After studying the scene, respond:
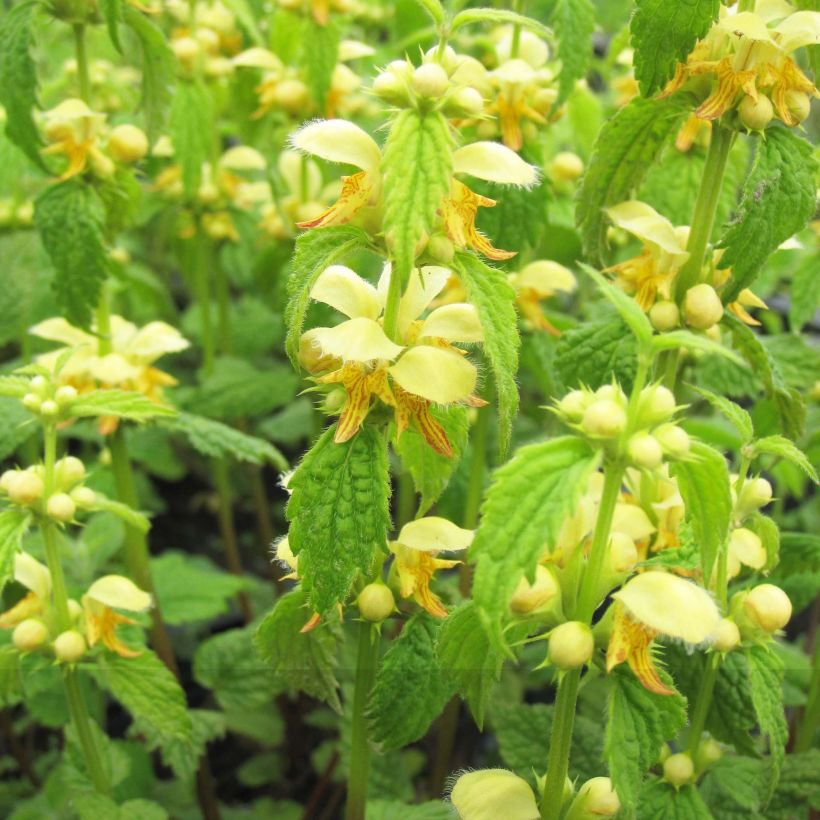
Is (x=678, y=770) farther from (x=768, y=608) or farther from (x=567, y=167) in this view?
(x=567, y=167)

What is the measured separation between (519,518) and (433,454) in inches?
11.2

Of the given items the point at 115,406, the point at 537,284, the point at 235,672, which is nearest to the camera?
the point at 115,406

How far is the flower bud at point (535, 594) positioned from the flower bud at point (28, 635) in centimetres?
60

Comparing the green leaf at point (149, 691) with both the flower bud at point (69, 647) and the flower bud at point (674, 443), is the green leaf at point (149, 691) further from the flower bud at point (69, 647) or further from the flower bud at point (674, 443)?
the flower bud at point (674, 443)

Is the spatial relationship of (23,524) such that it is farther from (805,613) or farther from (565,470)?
(805,613)

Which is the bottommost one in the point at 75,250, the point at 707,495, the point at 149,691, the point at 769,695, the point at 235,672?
the point at 235,672

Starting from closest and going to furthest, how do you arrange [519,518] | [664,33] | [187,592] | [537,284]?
[519,518] → [664,33] → [537,284] → [187,592]

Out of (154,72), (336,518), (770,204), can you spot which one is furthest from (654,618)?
(154,72)

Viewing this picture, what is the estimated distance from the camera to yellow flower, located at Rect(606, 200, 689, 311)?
110 centimetres

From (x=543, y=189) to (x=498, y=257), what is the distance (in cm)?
51

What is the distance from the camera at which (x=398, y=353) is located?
33.8 inches

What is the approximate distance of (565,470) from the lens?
0.74 metres

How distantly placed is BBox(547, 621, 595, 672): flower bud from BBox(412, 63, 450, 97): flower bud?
0.44m

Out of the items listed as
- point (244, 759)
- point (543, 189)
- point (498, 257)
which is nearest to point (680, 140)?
point (543, 189)
